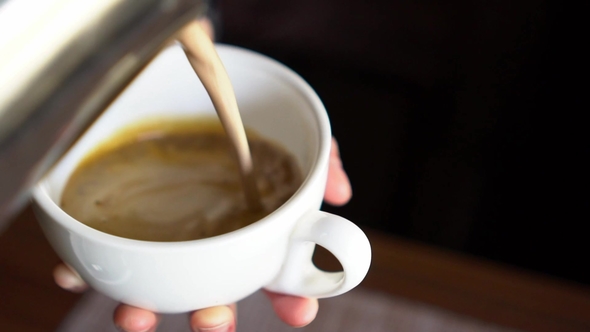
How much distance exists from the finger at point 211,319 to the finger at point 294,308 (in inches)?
2.3

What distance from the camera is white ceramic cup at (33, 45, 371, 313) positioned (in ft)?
1.05

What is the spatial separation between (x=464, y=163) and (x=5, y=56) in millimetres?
761

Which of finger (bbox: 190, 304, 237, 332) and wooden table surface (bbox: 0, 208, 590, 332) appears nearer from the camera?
finger (bbox: 190, 304, 237, 332)

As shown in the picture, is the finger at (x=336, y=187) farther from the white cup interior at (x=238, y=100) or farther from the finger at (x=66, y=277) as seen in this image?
the finger at (x=66, y=277)

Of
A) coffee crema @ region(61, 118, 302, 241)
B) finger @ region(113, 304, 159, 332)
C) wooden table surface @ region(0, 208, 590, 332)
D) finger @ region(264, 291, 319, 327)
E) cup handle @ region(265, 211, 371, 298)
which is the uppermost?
cup handle @ region(265, 211, 371, 298)

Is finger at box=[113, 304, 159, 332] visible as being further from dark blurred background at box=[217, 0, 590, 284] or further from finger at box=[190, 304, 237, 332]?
dark blurred background at box=[217, 0, 590, 284]

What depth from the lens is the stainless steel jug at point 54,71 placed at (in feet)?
0.75

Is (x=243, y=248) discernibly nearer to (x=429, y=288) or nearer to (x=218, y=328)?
(x=218, y=328)

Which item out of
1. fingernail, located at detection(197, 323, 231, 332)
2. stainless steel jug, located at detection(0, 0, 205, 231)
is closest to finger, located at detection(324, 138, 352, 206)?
fingernail, located at detection(197, 323, 231, 332)

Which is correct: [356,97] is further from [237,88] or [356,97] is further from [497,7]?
[237,88]

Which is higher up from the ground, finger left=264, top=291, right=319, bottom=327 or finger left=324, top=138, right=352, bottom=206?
finger left=324, top=138, right=352, bottom=206

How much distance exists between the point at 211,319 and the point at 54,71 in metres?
0.24

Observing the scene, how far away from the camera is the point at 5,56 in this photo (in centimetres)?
23

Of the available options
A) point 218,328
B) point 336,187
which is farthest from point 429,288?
point 218,328
